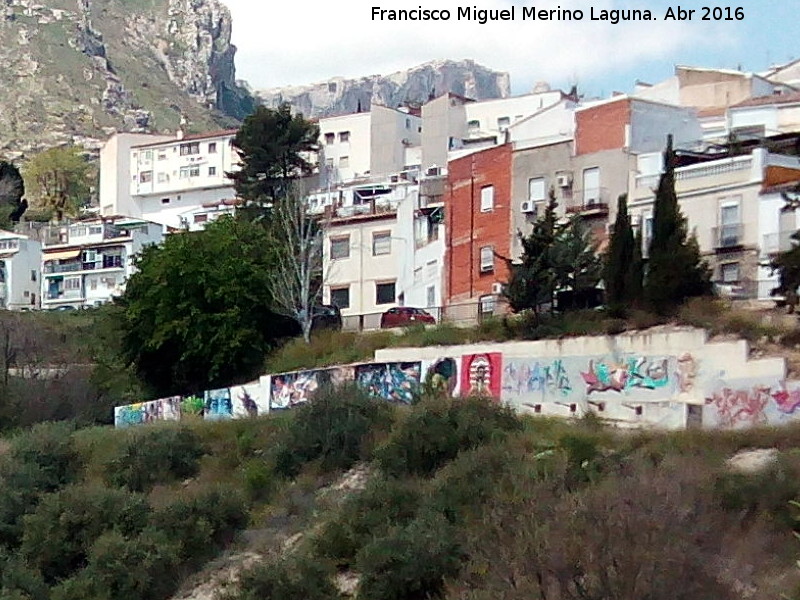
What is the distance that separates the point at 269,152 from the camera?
2955 inches

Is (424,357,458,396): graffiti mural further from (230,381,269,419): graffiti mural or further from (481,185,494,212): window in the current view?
(481,185,494,212): window

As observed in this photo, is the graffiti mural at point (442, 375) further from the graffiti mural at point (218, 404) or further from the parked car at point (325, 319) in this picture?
the parked car at point (325, 319)

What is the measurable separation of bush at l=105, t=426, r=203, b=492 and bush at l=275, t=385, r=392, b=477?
11.1 feet

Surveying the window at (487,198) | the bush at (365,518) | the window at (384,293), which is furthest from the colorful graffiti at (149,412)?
the bush at (365,518)

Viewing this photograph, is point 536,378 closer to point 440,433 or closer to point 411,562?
point 440,433

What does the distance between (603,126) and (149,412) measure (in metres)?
18.6

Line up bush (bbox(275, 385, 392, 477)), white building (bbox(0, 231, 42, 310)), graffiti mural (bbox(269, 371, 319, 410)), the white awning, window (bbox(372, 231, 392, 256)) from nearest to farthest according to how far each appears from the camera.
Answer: bush (bbox(275, 385, 392, 477)) < graffiti mural (bbox(269, 371, 319, 410)) < window (bbox(372, 231, 392, 256)) < the white awning < white building (bbox(0, 231, 42, 310))

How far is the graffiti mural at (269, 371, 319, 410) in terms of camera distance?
140ft

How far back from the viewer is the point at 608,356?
116ft

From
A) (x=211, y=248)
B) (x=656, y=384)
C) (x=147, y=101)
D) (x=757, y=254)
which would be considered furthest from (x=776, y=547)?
(x=147, y=101)

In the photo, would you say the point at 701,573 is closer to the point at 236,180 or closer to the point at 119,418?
the point at 119,418

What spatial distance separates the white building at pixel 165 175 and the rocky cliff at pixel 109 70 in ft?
129

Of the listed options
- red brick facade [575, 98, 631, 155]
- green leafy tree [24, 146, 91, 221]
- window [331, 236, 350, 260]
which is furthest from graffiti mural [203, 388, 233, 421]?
Result: green leafy tree [24, 146, 91, 221]

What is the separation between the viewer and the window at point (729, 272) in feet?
132
